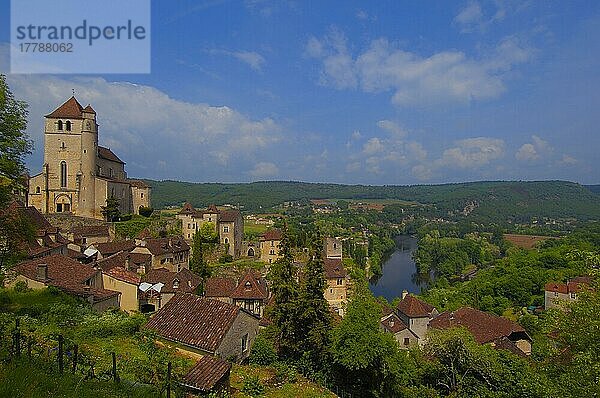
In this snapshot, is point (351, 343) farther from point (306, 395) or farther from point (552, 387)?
point (552, 387)

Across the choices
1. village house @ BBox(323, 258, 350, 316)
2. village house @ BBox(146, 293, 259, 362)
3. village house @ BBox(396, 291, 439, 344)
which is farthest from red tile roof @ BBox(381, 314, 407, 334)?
village house @ BBox(146, 293, 259, 362)

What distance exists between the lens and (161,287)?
2998cm

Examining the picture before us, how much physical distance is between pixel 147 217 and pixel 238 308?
38.9m

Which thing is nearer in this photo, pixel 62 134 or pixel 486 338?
pixel 486 338

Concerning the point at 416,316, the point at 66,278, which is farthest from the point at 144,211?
the point at 416,316

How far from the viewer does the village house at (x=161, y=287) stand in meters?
29.0

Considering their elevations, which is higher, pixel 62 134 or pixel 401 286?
pixel 62 134

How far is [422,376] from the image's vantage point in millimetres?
22359

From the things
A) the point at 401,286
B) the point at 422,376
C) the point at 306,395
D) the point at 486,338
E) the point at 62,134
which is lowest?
the point at 401,286

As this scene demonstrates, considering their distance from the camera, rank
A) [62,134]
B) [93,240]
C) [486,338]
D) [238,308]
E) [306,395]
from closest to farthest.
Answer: [306,395] < [238,308] < [486,338] < [93,240] < [62,134]

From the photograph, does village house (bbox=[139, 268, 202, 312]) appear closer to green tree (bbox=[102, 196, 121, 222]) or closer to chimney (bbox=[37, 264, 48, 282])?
chimney (bbox=[37, 264, 48, 282])

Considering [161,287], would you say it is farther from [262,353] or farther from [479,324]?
[479,324]

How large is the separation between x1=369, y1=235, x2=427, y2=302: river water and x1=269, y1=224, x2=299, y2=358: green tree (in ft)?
163

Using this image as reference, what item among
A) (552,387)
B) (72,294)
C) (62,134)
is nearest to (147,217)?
(62,134)
